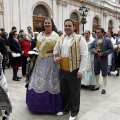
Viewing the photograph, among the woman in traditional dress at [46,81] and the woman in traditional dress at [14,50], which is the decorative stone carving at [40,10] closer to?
the woman in traditional dress at [14,50]

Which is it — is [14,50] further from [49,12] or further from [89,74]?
[49,12]

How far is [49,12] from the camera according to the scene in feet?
49.1

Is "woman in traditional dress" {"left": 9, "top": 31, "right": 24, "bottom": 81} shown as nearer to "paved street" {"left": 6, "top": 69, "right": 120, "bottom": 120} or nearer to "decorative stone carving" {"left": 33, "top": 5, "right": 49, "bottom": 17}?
"paved street" {"left": 6, "top": 69, "right": 120, "bottom": 120}

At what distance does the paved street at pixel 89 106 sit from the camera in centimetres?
336

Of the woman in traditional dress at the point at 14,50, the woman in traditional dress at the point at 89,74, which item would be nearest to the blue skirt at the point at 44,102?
the woman in traditional dress at the point at 89,74

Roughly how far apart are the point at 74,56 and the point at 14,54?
3481 mm

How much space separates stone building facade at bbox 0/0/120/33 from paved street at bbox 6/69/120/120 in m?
7.17

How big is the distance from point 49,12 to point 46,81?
40.2 ft

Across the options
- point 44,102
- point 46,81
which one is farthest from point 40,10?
point 44,102

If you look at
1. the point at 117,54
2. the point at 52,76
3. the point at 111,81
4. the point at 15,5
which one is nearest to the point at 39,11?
the point at 15,5

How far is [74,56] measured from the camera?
2.98m

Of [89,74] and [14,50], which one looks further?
[14,50]

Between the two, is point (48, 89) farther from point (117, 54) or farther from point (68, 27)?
point (117, 54)

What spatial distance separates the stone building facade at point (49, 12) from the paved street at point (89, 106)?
7165 millimetres
